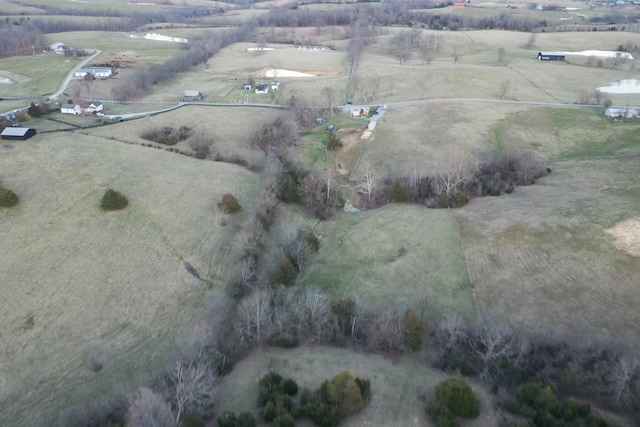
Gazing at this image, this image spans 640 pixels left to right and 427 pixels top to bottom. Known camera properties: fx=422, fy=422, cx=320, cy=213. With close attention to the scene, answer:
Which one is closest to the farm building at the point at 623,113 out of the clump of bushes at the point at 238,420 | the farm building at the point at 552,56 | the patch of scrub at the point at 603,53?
the farm building at the point at 552,56

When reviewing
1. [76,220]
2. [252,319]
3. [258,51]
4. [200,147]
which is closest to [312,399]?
[252,319]

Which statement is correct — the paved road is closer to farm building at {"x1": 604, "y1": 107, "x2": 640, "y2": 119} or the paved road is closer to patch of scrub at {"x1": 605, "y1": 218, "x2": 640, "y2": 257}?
patch of scrub at {"x1": 605, "y1": 218, "x2": 640, "y2": 257}

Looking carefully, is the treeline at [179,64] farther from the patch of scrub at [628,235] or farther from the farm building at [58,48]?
the patch of scrub at [628,235]

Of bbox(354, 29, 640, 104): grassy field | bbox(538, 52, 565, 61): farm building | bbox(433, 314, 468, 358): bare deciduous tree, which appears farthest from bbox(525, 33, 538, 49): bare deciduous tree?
bbox(433, 314, 468, 358): bare deciduous tree

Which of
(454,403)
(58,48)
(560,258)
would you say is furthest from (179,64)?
(454,403)

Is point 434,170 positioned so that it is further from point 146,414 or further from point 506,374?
point 146,414

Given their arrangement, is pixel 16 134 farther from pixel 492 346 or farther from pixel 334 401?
pixel 492 346

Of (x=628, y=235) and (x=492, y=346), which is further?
(x=628, y=235)
